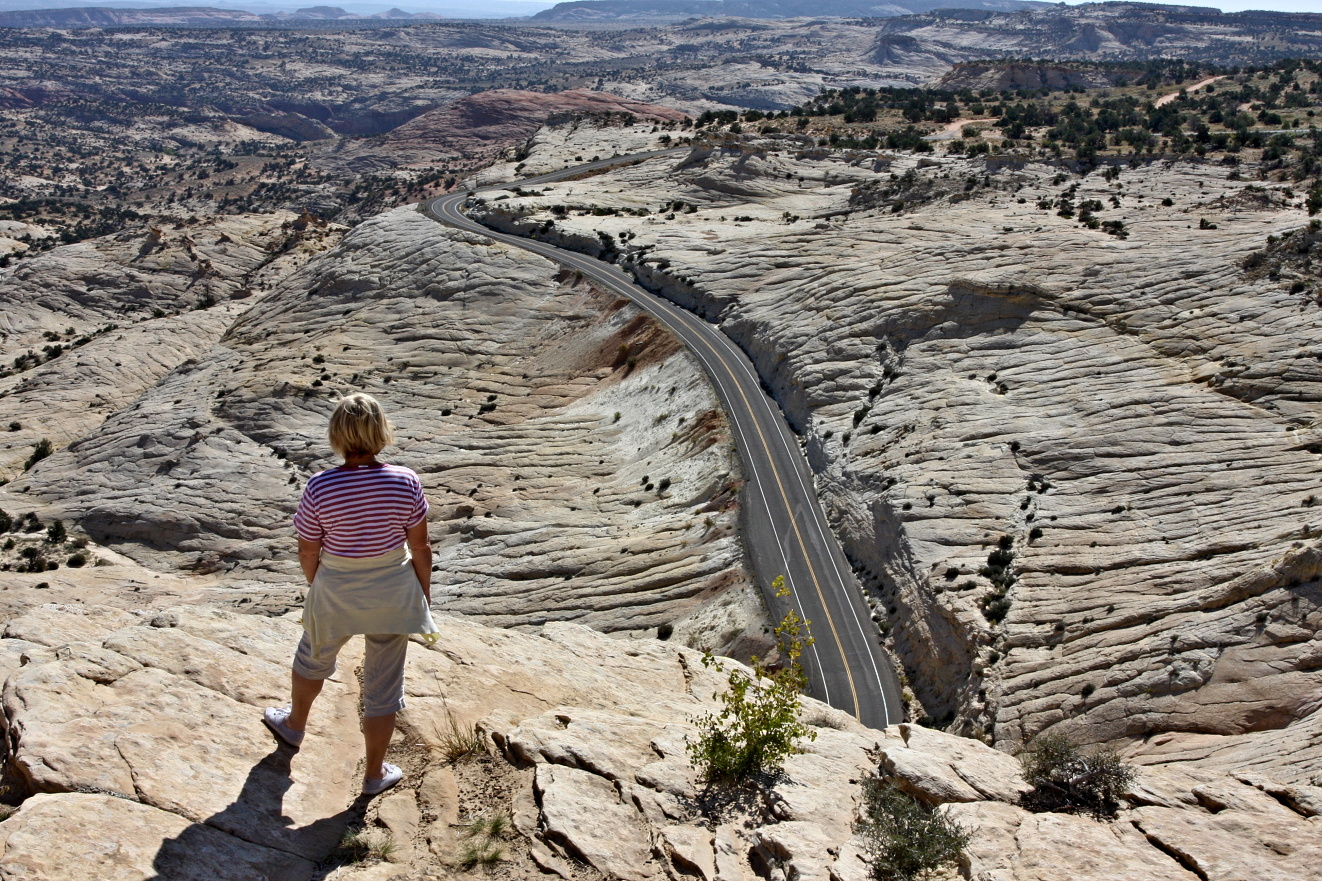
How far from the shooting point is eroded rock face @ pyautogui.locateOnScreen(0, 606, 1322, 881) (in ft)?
25.0

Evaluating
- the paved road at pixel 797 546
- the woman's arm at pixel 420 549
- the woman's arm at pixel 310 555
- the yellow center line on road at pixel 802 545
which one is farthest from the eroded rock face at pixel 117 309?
the woman's arm at pixel 420 549

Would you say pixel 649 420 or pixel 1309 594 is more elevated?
pixel 1309 594

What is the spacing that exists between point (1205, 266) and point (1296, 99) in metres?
58.7

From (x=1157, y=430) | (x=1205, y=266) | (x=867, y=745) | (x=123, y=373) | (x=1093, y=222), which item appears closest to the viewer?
(x=867, y=745)

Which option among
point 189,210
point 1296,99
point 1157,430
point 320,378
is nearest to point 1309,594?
point 1157,430

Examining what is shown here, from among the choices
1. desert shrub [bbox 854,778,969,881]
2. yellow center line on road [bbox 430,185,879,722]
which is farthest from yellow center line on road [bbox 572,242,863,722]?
desert shrub [bbox 854,778,969,881]

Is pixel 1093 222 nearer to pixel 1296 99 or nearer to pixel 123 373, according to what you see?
pixel 1296 99

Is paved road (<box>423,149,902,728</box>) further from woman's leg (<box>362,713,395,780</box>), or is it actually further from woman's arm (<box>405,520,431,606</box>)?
woman's arm (<box>405,520,431,606</box>)

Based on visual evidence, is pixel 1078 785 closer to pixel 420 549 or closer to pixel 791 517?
pixel 420 549

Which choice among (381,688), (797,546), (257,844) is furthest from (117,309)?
(257,844)

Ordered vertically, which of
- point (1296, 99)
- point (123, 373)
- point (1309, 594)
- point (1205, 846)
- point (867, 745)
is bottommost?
point (123, 373)

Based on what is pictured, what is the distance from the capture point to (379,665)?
8422 mm

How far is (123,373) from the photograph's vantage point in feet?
209

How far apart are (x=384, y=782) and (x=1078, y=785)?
792cm
